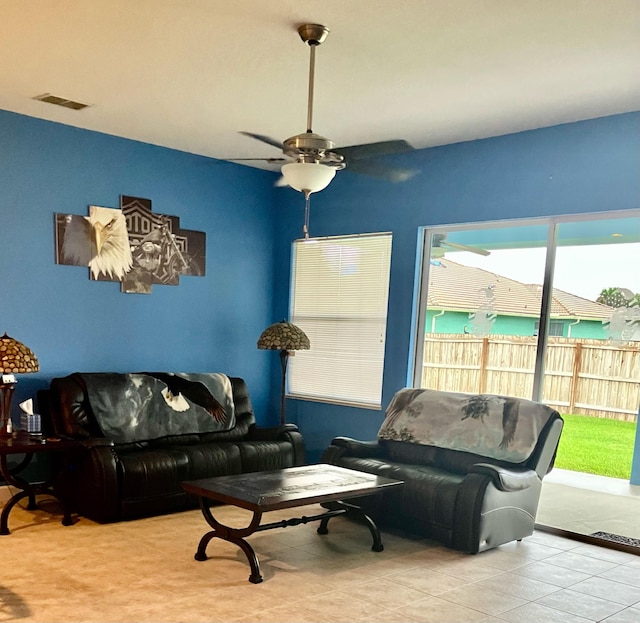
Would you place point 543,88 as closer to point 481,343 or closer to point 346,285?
point 481,343

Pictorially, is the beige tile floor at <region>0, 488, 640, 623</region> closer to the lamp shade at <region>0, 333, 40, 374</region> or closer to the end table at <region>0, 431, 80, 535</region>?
the end table at <region>0, 431, 80, 535</region>

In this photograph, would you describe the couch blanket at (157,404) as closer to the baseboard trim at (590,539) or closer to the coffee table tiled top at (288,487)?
the coffee table tiled top at (288,487)

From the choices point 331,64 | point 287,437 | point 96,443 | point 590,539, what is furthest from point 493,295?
point 96,443

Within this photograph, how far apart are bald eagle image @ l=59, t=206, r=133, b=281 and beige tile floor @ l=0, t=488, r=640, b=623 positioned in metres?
1.90

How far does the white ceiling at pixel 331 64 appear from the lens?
3.24 meters

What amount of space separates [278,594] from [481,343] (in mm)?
2713

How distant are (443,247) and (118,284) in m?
2.68

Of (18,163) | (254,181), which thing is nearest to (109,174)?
(18,163)

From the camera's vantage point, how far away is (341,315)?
6.32m

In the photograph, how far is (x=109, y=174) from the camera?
5.57m

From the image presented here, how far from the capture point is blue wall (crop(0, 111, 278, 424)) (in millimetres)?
5098

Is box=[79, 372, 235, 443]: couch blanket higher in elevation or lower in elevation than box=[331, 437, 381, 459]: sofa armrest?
higher

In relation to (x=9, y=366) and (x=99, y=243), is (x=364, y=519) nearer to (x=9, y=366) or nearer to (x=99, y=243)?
(x=9, y=366)

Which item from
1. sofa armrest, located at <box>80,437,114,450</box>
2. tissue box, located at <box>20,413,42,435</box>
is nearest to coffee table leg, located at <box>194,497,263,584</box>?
sofa armrest, located at <box>80,437,114,450</box>
